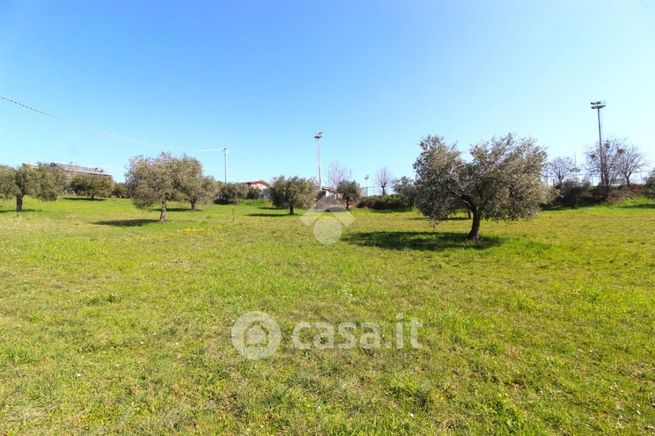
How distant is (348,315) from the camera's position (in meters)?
7.50

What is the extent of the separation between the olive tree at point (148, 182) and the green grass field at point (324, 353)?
57.5 feet

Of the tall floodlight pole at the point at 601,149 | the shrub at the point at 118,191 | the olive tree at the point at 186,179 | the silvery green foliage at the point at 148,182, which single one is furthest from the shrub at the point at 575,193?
the shrub at the point at 118,191

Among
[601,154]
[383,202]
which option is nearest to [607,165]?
[601,154]

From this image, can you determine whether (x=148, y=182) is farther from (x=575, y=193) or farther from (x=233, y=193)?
(x=575, y=193)

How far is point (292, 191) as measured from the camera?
48.7m

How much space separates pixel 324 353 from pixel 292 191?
4376cm

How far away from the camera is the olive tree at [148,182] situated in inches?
1143

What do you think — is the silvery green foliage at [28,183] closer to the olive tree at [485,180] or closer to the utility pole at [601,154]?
the olive tree at [485,180]

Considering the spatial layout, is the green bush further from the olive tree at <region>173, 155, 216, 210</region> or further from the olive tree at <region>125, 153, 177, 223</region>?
the olive tree at <region>125, 153, 177, 223</region>

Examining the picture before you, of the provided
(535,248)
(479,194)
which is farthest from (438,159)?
(535,248)

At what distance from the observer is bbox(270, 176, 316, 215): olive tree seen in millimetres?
48844

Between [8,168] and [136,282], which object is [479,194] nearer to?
[136,282]

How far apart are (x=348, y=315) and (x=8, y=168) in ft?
161

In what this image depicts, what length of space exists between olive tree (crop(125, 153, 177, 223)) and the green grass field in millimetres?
17540
